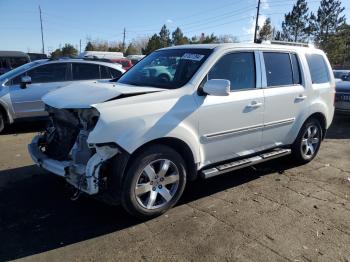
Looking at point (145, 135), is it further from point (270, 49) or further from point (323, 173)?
point (323, 173)

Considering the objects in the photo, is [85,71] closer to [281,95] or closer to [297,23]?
[281,95]

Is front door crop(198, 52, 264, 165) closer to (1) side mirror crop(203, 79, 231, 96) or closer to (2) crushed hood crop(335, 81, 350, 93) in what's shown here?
(1) side mirror crop(203, 79, 231, 96)

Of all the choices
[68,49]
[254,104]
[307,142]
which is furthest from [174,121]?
[68,49]

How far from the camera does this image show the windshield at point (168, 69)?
15.3 ft

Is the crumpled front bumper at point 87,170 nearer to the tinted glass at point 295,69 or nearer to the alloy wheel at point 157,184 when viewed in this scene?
the alloy wheel at point 157,184

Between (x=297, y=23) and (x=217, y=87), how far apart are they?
5487 cm

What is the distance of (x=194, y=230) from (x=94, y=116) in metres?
1.60

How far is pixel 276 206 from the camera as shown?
473cm

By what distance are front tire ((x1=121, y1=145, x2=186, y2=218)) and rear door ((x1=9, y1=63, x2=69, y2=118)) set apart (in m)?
5.49

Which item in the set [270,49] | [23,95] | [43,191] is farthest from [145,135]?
[23,95]

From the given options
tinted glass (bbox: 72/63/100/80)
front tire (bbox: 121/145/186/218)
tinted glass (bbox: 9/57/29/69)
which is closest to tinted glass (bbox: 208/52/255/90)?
front tire (bbox: 121/145/186/218)

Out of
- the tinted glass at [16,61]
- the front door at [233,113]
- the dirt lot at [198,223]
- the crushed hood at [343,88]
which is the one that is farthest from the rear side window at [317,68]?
the tinted glass at [16,61]

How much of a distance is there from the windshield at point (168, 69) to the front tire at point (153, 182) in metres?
0.89

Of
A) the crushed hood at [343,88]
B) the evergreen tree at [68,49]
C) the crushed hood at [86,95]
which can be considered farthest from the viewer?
the evergreen tree at [68,49]
